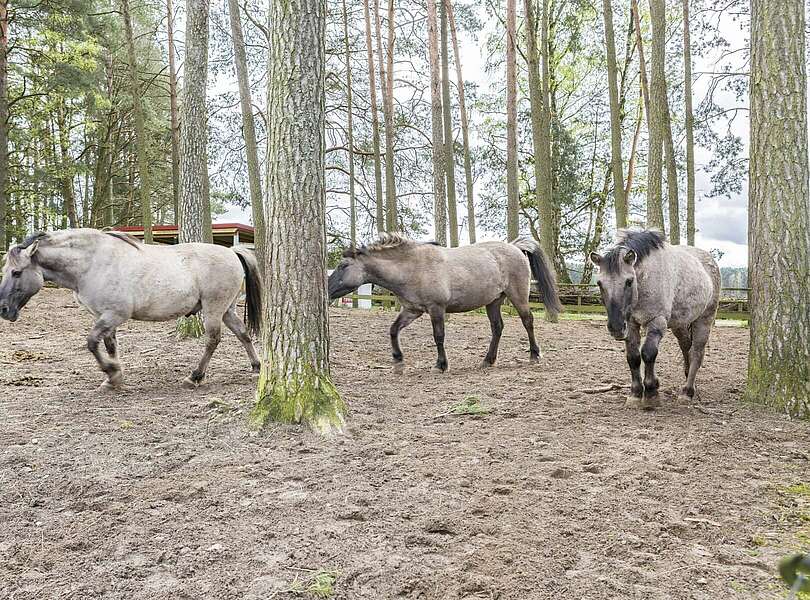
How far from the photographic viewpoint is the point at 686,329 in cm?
588

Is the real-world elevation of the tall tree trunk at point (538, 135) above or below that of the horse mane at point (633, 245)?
above

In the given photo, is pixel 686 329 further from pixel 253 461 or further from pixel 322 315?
pixel 253 461

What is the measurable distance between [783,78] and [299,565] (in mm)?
5268

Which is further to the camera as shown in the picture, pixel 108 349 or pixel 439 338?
pixel 439 338

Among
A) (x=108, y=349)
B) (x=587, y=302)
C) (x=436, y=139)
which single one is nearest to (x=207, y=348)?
(x=108, y=349)

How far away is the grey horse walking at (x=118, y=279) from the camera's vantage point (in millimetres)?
6117

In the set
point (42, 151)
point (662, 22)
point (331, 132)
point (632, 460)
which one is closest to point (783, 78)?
point (632, 460)

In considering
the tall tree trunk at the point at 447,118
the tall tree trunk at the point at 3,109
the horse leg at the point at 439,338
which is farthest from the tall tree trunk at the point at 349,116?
the horse leg at the point at 439,338

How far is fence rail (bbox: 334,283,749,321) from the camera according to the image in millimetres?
16078

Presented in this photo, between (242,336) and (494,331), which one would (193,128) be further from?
(494,331)

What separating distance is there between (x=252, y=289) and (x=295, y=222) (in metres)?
2.99

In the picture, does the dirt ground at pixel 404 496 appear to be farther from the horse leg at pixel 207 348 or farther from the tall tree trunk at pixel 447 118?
the tall tree trunk at pixel 447 118

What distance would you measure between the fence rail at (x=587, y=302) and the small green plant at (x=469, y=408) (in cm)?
1014

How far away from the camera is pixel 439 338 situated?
24.9ft
